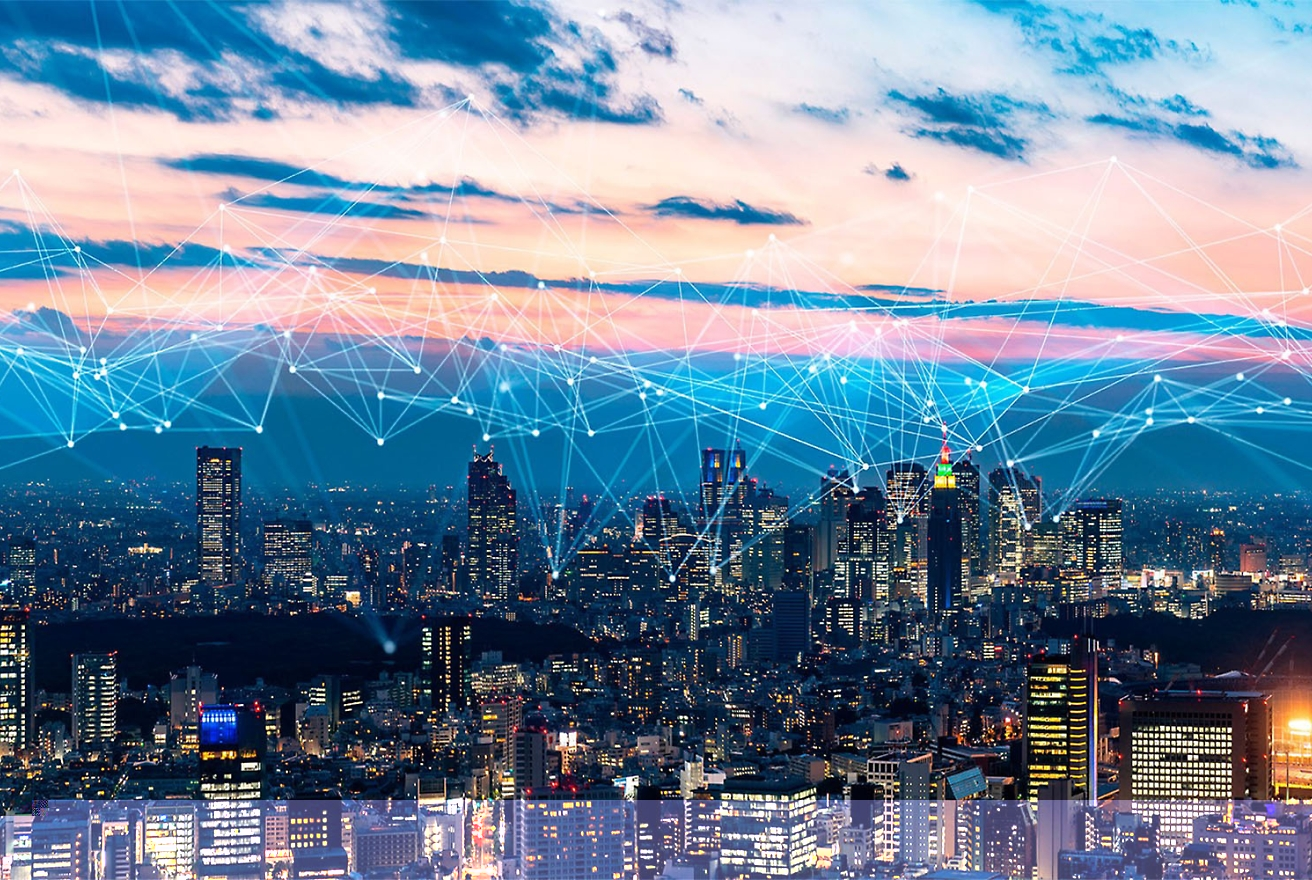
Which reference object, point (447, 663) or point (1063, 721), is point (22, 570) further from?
point (1063, 721)

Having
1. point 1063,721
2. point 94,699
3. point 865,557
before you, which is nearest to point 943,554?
point 865,557

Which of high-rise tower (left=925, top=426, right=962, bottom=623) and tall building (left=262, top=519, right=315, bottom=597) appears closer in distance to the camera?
high-rise tower (left=925, top=426, right=962, bottom=623)

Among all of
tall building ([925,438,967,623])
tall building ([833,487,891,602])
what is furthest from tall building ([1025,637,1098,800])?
tall building ([833,487,891,602])

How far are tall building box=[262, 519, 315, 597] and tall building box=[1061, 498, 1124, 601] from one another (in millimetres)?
4878

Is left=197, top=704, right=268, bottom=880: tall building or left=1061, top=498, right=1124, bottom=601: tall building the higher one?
left=1061, top=498, right=1124, bottom=601: tall building

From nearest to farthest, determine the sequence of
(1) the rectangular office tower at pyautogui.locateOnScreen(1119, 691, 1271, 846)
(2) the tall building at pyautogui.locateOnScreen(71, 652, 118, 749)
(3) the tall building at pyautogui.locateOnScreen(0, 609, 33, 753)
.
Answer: (1) the rectangular office tower at pyautogui.locateOnScreen(1119, 691, 1271, 846), (3) the tall building at pyautogui.locateOnScreen(0, 609, 33, 753), (2) the tall building at pyautogui.locateOnScreen(71, 652, 118, 749)

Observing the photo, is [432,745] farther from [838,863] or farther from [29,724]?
[838,863]

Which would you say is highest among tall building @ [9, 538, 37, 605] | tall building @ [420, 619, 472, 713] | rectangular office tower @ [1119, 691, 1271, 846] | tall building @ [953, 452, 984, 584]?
tall building @ [953, 452, 984, 584]

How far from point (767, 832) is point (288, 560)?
7.09 m

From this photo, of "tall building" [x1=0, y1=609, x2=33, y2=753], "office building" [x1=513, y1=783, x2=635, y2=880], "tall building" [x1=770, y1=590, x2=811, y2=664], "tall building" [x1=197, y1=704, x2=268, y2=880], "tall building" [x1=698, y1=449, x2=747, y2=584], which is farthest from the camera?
"tall building" [x1=770, y1=590, x2=811, y2=664]

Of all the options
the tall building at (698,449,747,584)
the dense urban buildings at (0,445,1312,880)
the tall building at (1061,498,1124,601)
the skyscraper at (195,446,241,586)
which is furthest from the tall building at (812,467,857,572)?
the skyscraper at (195,446,241,586)

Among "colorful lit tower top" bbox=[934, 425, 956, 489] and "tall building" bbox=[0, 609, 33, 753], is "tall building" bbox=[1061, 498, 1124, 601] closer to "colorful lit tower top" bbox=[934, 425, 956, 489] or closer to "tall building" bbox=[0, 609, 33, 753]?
"colorful lit tower top" bbox=[934, 425, 956, 489]

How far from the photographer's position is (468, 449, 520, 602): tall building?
1077 centimetres

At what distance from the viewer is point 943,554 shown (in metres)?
11.9
